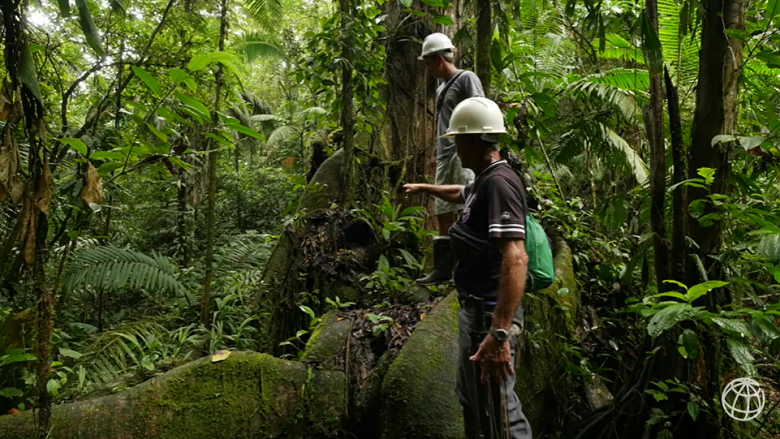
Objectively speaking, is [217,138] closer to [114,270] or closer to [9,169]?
[9,169]

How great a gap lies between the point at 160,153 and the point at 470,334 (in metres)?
2.00

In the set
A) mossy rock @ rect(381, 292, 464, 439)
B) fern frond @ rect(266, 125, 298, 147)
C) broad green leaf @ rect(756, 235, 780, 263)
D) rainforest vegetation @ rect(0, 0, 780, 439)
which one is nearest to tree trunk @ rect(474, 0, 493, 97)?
rainforest vegetation @ rect(0, 0, 780, 439)

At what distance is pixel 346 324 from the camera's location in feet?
14.0

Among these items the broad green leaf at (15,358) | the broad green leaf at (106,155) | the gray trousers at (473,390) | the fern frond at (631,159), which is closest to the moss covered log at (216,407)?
the broad green leaf at (15,358)

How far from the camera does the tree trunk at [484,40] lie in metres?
3.82

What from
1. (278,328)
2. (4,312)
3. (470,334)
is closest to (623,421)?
(470,334)

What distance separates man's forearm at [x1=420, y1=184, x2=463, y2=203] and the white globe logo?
1998 millimetres

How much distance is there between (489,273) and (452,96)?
1.93 meters

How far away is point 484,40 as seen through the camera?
393cm

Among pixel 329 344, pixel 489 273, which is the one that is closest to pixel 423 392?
pixel 329 344

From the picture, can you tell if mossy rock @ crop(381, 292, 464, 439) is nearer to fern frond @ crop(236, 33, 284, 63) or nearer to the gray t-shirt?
the gray t-shirt

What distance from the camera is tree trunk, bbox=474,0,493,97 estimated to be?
3.82 metres

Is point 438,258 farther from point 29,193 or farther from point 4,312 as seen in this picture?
point 4,312

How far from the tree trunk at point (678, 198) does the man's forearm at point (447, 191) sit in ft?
4.54
